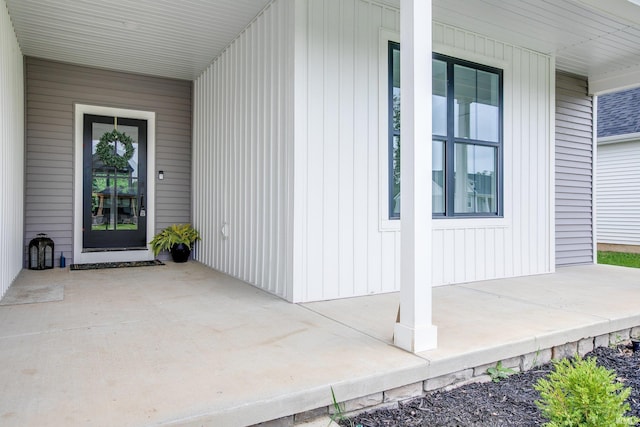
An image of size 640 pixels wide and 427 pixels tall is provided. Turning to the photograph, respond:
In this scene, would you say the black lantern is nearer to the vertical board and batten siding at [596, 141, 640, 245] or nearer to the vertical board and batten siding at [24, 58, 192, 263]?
the vertical board and batten siding at [24, 58, 192, 263]

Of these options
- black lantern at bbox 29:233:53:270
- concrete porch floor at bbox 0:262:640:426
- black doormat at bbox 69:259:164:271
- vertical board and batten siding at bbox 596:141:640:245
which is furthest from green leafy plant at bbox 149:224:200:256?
vertical board and batten siding at bbox 596:141:640:245

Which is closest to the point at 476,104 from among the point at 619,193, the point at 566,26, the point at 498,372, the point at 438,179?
the point at 438,179

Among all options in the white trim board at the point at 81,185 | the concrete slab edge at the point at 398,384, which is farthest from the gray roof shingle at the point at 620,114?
the white trim board at the point at 81,185

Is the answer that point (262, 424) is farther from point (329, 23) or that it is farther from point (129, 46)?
point (129, 46)

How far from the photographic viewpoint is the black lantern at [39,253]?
5543 mm

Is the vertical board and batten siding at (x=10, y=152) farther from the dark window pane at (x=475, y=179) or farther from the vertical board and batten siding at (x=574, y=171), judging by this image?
the vertical board and batten siding at (x=574, y=171)

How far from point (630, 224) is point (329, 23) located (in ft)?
35.0

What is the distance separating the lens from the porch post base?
249 cm

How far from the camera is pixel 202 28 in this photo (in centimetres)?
475

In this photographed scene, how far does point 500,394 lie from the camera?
2426mm

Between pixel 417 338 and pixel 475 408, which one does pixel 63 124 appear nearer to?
pixel 417 338

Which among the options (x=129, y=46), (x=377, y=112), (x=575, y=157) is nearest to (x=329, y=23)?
(x=377, y=112)

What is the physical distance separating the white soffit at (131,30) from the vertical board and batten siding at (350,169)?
92cm

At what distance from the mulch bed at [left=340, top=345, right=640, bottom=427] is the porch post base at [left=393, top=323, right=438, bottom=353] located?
0.25 m
